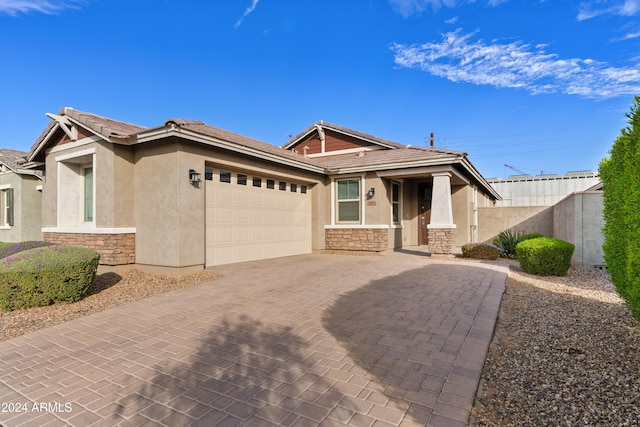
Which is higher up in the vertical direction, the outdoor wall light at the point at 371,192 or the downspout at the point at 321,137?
the downspout at the point at 321,137

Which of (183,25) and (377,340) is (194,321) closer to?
(377,340)

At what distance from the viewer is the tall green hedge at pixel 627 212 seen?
3.04m

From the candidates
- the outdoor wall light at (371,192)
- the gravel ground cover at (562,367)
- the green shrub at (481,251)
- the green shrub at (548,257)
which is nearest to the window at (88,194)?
the outdoor wall light at (371,192)

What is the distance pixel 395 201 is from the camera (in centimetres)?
1311

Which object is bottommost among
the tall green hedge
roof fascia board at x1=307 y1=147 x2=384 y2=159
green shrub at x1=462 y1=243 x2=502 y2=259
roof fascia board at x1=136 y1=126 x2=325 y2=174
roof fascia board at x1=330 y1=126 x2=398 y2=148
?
green shrub at x1=462 y1=243 x2=502 y2=259

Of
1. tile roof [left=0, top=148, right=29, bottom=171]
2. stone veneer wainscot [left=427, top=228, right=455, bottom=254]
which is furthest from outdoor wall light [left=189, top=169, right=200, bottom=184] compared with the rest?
tile roof [left=0, top=148, right=29, bottom=171]

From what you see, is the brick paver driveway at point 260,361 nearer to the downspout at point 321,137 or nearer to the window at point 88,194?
the window at point 88,194

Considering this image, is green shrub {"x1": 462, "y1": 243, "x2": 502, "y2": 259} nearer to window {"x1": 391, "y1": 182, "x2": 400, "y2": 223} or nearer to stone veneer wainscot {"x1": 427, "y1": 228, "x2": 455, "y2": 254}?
stone veneer wainscot {"x1": 427, "y1": 228, "x2": 455, "y2": 254}

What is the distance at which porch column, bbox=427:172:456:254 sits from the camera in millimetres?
10773

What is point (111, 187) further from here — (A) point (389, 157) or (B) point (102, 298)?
(A) point (389, 157)

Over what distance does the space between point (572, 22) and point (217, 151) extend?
36.4 feet

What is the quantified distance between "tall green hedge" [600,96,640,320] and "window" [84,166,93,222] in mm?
11568

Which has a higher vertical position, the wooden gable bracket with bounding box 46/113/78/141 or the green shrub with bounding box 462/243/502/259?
the wooden gable bracket with bounding box 46/113/78/141

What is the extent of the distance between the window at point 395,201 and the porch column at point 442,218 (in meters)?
2.02
